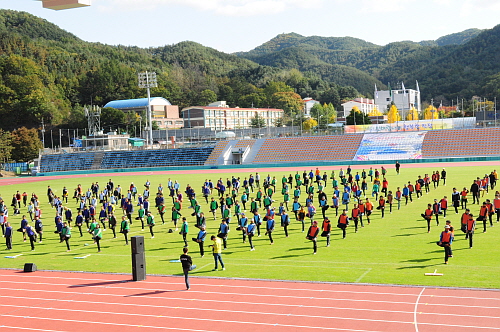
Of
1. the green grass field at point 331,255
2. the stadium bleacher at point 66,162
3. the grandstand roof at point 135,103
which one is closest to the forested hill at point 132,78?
the grandstand roof at point 135,103

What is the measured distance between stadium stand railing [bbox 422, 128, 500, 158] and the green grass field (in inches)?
1317

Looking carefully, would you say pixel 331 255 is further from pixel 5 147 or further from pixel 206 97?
pixel 206 97

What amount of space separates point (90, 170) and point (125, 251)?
5190 centimetres

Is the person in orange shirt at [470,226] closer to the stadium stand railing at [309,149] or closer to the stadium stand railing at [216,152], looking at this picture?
the stadium stand railing at [309,149]

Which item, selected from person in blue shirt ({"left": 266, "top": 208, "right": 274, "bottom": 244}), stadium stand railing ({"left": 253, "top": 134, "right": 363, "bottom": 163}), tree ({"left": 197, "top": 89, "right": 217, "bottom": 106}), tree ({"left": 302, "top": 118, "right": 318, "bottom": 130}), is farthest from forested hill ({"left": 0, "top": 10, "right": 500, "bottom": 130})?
person in blue shirt ({"left": 266, "top": 208, "right": 274, "bottom": 244})

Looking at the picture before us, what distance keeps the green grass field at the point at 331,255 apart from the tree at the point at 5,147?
58798mm

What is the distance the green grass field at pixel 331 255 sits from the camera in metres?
14.7

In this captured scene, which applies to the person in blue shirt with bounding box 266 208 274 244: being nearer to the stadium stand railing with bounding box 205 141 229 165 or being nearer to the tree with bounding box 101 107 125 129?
the stadium stand railing with bounding box 205 141 229 165

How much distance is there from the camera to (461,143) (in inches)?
2290

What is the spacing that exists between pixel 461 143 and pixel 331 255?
46.1 metres

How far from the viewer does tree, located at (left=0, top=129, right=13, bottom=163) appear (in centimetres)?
7819

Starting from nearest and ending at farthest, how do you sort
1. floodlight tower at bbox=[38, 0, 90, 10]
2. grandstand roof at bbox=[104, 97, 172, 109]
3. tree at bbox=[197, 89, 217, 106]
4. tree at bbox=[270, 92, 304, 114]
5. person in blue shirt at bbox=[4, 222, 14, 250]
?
1. floodlight tower at bbox=[38, 0, 90, 10]
2. person in blue shirt at bbox=[4, 222, 14, 250]
3. grandstand roof at bbox=[104, 97, 172, 109]
4. tree at bbox=[270, 92, 304, 114]
5. tree at bbox=[197, 89, 217, 106]

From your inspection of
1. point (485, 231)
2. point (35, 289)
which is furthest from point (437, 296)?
point (35, 289)

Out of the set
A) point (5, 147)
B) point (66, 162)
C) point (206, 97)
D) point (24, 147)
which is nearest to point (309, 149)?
point (66, 162)
